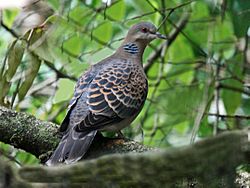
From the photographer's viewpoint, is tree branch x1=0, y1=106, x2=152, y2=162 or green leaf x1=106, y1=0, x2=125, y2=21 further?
green leaf x1=106, y1=0, x2=125, y2=21

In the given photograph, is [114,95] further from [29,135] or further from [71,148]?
[29,135]

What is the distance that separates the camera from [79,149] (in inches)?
135

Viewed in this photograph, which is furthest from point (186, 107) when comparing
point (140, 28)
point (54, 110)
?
point (54, 110)

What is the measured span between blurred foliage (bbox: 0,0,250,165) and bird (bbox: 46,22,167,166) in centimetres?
15

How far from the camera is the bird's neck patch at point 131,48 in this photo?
491 cm

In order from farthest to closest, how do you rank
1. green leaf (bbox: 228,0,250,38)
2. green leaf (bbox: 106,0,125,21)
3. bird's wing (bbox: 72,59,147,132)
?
green leaf (bbox: 106,0,125,21), green leaf (bbox: 228,0,250,38), bird's wing (bbox: 72,59,147,132)

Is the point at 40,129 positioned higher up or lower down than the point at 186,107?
higher up

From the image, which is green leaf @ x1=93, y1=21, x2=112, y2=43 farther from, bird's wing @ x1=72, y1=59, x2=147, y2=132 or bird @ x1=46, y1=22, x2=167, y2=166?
bird's wing @ x1=72, y1=59, x2=147, y2=132

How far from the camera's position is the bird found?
136 inches

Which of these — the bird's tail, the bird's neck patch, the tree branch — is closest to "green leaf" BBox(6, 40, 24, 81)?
the tree branch

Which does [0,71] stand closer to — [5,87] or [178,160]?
[5,87]

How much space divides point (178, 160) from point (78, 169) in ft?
0.74

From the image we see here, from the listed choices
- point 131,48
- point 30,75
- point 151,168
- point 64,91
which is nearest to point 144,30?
point 131,48

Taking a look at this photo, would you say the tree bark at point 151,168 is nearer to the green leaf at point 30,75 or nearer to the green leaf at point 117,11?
the green leaf at point 30,75
